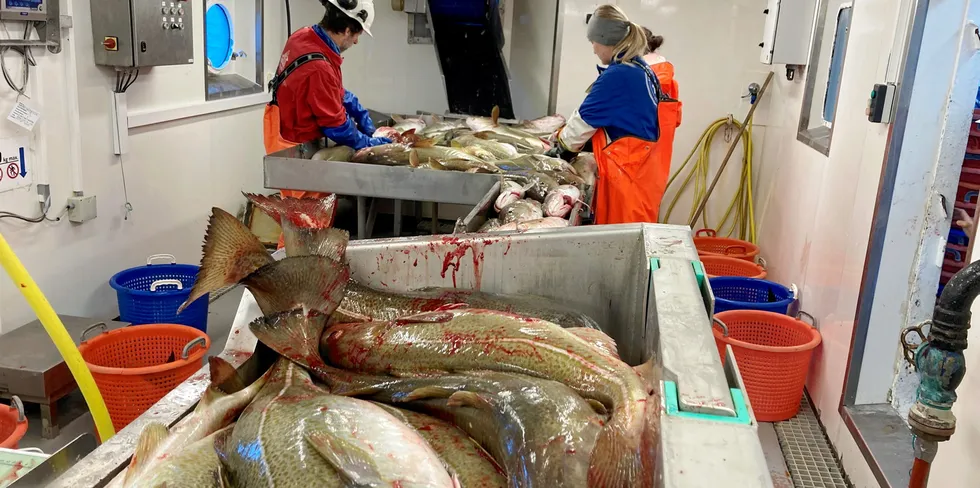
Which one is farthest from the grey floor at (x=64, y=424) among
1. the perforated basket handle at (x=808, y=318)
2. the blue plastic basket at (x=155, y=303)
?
the perforated basket handle at (x=808, y=318)

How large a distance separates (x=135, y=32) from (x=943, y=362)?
4.03 metres

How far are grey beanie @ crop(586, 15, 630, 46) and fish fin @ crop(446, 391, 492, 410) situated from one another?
311 cm

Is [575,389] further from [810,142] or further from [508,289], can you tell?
[810,142]

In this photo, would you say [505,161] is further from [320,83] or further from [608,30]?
[320,83]

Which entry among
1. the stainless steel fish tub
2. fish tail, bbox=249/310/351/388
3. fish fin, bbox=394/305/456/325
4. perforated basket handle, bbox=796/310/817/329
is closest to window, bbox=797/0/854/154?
perforated basket handle, bbox=796/310/817/329

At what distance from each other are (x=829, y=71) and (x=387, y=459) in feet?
14.1

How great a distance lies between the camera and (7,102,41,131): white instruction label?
3404 mm

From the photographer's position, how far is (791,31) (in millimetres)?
4703

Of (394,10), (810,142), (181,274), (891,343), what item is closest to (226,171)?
(181,274)

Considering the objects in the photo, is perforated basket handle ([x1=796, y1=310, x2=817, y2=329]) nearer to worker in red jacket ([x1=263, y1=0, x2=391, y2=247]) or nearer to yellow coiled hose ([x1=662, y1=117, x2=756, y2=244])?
yellow coiled hose ([x1=662, y1=117, x2=756, y2=244])

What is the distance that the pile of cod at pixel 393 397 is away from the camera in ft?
3.86

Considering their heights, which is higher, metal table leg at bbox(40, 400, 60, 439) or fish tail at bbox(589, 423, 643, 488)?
fish tail at bbox(589, 423, 643, 488)

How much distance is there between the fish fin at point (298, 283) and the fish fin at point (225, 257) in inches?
2.1

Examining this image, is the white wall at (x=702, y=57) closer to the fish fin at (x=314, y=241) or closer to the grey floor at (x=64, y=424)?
the grey floor at (x=64, y=424)
